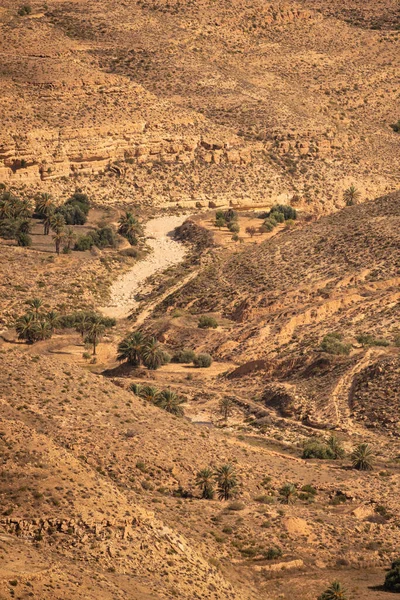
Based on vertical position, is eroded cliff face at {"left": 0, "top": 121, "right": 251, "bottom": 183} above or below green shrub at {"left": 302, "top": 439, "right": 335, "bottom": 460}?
below

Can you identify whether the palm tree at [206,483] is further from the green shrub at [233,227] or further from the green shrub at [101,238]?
the green shrub at [233,227]

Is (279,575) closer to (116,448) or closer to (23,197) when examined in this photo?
(116,448)

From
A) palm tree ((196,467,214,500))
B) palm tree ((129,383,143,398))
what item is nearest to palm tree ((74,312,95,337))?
palm tree ((129,383,143,398))

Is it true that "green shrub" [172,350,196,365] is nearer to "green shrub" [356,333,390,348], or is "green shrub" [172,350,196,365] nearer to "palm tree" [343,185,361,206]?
"green shrub" [356,333,390,348]

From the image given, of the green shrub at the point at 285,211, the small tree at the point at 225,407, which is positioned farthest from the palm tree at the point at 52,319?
the green shrub at the point at 285,211

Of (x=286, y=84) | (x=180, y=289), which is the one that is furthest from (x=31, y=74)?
(x=180, y=289)

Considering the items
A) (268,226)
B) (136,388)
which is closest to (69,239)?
(268,226)

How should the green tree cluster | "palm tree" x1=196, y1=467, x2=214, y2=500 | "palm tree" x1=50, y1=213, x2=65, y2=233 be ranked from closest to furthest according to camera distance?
"palm tree" x1=196, y1=467, x2=214, y2=500 < the green tree cluster < "palm tree" x1=50, y1=213, x2=65, y2=233
